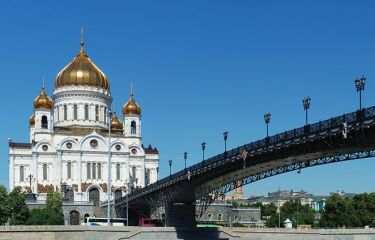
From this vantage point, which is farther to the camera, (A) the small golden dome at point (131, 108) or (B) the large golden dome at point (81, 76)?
(A) the small golden dome at point (131, 108)

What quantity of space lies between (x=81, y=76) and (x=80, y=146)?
41.8 ft

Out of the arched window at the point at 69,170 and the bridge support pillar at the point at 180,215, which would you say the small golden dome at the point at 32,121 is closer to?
the arched window at the point at 69,170

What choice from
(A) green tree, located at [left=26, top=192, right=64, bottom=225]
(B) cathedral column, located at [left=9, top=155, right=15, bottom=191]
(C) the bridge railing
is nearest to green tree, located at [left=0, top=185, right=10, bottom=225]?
(A) green tree, located at [left=26, top=192, right=64, bottom=225]

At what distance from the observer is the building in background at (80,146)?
10788 centimetres

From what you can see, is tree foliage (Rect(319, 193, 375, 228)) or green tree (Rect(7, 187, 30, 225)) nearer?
green tree (Rect(7, 187, 30, 225))

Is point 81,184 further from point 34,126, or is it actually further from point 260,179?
point 260,179

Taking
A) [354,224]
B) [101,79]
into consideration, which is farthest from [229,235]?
[101,79]

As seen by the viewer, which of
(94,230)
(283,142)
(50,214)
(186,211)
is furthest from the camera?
(50,214)

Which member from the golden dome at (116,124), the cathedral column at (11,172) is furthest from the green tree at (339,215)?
the cathedral column at (11,172)

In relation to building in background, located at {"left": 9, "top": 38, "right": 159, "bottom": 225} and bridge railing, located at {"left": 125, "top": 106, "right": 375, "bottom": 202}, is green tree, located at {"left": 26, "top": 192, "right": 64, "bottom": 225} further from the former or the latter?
bridge railing, located at {"left": 125, "top": 106, "right": 375, "bottom": 202}

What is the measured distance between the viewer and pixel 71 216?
334ft

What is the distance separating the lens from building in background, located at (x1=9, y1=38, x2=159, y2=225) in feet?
354

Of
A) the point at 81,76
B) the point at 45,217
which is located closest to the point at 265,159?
the point at 45,217

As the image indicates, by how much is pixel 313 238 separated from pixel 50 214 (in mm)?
31625
